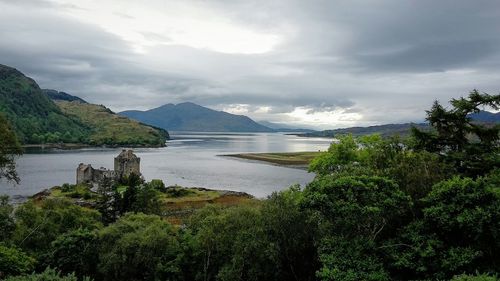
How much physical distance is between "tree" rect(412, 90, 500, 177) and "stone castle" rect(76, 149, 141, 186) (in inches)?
3362

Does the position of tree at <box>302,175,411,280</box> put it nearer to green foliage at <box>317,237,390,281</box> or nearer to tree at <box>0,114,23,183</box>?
green foliage at <box>317,237,390,281</box>

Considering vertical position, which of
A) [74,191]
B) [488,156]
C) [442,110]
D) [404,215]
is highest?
[442,110]

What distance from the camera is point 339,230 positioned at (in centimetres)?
2872

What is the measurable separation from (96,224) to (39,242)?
20.2 ft

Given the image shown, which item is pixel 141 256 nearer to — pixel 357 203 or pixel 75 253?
pixel 75 253

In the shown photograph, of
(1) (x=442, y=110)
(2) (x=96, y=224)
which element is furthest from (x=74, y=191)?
(1) (x=442, y=110)

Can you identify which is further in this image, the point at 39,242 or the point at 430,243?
the point at 39,242

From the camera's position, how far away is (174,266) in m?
35.0

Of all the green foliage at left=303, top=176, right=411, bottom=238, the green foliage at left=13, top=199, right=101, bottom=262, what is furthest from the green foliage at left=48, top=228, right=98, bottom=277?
the green foliage at left=303, top=176, right=411, bottom=238

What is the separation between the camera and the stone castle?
110 m

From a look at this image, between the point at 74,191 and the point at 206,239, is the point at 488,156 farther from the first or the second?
the point at 74,191

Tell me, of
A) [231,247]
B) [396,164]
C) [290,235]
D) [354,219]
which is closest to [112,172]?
[231,247]

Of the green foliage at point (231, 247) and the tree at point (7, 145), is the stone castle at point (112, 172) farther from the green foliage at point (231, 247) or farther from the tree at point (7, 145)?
the green foliage at point (231, 247)

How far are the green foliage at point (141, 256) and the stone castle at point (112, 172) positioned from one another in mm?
75671
